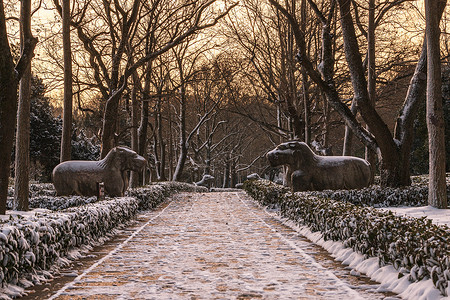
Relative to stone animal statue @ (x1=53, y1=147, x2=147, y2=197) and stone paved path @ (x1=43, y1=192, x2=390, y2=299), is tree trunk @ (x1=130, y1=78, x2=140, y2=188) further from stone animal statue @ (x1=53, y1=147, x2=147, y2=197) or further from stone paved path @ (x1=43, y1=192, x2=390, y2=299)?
stone paved path @ (x1=43, y1=192, x2=390, y2=299)

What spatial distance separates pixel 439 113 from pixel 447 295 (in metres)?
8.53

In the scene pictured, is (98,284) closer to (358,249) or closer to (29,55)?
(358,249)

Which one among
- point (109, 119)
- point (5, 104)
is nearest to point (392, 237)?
point (5, 104)

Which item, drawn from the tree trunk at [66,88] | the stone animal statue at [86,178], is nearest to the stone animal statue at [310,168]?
the stone animal statue at [86,178]

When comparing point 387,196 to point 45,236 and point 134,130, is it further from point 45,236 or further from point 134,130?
point 134,130

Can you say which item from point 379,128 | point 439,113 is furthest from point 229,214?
point 439,113

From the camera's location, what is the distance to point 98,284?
25.8 feet

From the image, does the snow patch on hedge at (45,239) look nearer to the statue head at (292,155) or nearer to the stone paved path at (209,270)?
the stone paved path at (209,270)

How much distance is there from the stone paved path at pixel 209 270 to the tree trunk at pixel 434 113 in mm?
3840

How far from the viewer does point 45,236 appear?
8.55 meters

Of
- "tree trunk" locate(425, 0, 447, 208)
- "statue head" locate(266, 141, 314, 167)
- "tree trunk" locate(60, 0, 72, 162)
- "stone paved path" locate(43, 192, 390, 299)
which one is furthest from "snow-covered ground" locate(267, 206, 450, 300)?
"tree trunk" locate(60, 0, 72, 162)

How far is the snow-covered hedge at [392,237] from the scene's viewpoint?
246 inches

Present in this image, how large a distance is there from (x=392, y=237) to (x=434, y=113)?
6659mm

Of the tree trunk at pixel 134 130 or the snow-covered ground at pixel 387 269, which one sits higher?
the tree trunk at pixel 134 130
